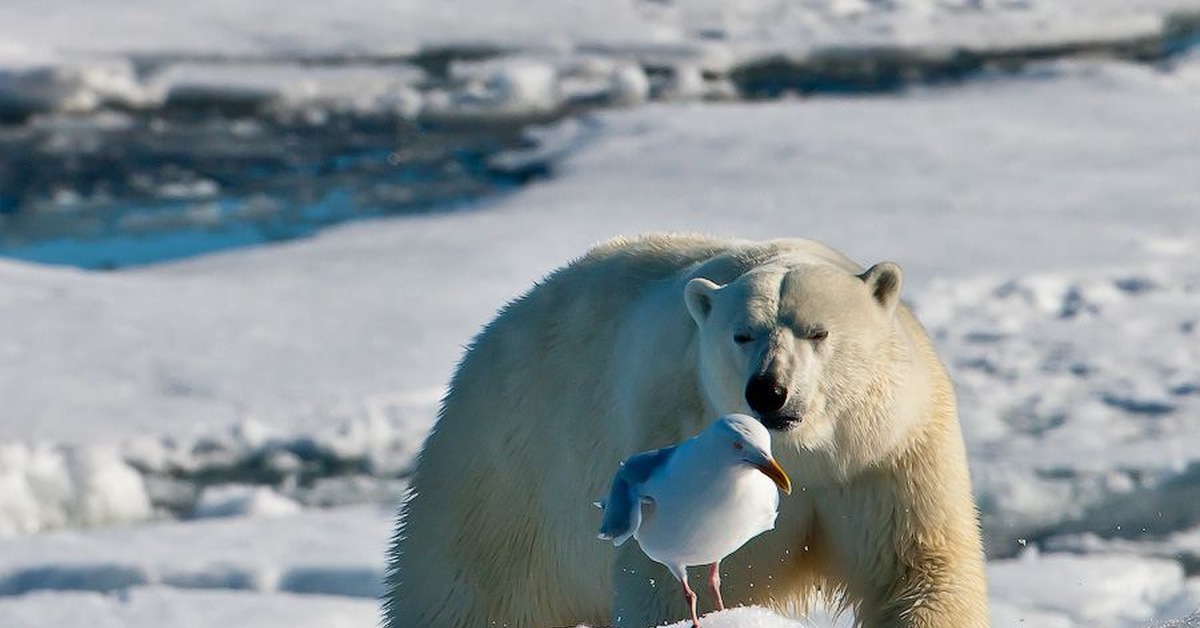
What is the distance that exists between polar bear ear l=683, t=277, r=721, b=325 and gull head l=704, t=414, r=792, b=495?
2.37ft

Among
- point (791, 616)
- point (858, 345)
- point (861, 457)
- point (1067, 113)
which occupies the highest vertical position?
point (858, 345)

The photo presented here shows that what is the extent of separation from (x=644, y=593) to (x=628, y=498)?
2.60 feet

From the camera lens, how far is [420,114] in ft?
32.3

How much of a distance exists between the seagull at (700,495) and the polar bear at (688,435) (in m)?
0.40

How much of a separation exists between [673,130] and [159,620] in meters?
5.11

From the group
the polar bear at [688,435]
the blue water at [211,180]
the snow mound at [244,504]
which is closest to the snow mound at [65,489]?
the snow mound at [244,504]

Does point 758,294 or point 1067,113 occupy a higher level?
point 758,294

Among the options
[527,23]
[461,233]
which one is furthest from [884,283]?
[527,23]

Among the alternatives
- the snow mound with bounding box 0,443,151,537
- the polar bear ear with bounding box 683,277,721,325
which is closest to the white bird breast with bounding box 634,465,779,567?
the polar bear ear with bounding box 683,277,721,325

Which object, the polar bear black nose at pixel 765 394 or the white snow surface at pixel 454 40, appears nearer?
the polar bear black nose at pixel 765 394

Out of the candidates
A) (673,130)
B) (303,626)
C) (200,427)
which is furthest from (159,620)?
(673,130)

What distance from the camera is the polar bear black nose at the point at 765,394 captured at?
2.78m

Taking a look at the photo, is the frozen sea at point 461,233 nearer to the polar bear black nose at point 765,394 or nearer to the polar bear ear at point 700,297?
the polar bear black nose at point 765,394

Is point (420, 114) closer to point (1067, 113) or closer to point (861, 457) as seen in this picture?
point (1067, 113)
